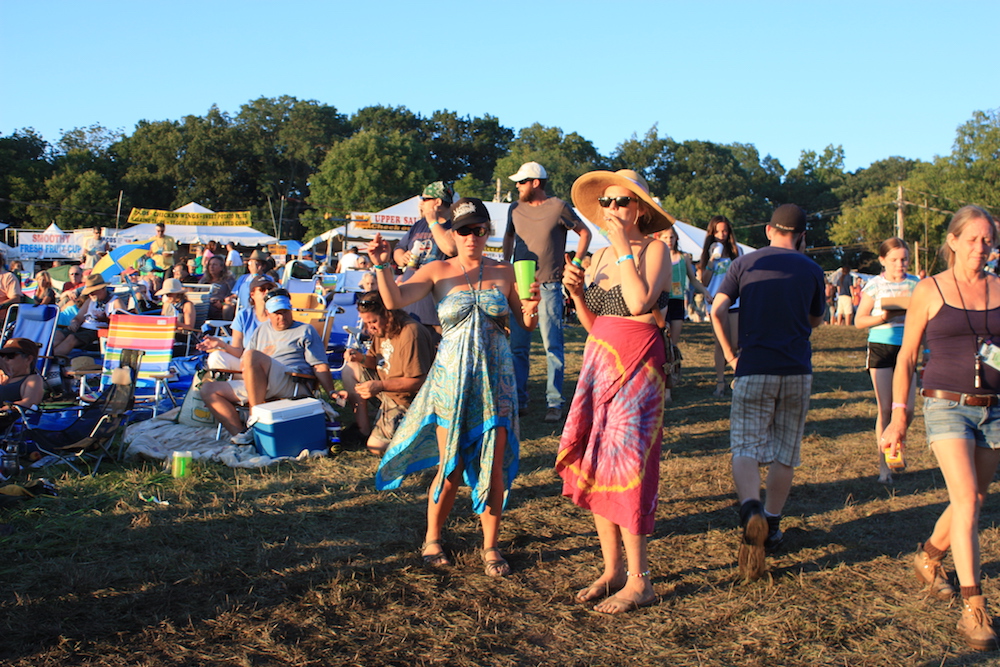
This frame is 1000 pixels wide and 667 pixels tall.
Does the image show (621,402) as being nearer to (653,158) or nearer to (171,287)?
(171,287)

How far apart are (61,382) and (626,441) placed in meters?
6.97

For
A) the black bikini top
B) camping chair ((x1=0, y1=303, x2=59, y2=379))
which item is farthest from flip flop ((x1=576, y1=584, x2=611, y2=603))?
camping chair ((x1=0, y1=303, x2=59, y2=379))

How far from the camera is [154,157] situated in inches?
2435

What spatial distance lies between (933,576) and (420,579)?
221cm

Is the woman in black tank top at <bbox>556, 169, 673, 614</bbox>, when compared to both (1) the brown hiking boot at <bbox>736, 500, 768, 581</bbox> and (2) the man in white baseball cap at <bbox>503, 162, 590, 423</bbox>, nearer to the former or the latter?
(1) the brown hiking boot at <bbox>736, 500, 768, 581</bbox>

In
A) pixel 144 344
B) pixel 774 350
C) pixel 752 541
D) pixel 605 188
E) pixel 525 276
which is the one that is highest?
pixel 605 188

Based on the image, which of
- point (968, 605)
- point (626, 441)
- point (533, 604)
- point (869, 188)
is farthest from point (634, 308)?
point (869, 188)

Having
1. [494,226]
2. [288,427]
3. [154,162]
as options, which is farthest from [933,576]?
[154,162]

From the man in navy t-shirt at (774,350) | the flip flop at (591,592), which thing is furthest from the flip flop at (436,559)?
the man in navy t-shirt at (774,350)

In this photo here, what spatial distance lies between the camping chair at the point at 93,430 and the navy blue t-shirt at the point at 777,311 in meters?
4.16

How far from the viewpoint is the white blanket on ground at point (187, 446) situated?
521cm

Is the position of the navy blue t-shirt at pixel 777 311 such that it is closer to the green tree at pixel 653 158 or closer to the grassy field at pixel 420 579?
the grassy field at pixel 420 579

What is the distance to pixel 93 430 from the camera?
5.23 meters

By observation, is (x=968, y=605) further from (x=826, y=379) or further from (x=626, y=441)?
(x=826, y=379)
